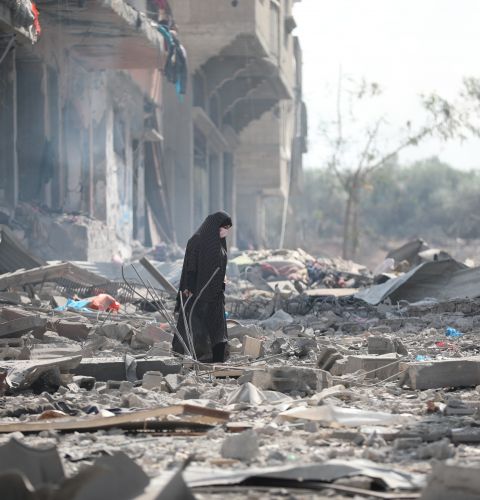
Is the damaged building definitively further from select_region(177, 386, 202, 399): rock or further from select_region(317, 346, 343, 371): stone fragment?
select_region(177, 386, 202, 399): rock

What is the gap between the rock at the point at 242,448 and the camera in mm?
4773

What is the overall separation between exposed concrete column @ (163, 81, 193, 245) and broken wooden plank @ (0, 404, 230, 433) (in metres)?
22.3

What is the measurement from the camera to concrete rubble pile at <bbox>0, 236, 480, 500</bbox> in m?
4.11

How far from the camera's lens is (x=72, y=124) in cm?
1941

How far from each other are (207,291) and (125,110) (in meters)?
13.4

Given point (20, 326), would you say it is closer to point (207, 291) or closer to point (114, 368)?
point (207, 291)

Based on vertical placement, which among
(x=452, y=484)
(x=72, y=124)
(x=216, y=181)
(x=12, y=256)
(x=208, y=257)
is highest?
(x=72, y=124)

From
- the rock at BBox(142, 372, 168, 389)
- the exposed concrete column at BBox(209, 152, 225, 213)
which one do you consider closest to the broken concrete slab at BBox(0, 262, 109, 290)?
the rock at BBox(142, 372, 168, 389)

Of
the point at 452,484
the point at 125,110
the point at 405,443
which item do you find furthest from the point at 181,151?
the point at 452,484

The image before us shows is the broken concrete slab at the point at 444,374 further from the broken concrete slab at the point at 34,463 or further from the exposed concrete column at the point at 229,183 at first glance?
the exposed concrete column at the point at 229,183

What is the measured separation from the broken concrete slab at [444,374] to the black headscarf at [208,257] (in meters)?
2.82

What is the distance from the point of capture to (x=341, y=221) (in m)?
73.2

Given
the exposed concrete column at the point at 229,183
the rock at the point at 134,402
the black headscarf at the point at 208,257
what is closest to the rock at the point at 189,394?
the rock at the point at 134,402

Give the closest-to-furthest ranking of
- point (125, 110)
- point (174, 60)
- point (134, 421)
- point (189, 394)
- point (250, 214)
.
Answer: point (134, 421), point (189, 394), point (174, 60), point (125, 110), point (250, 214)
